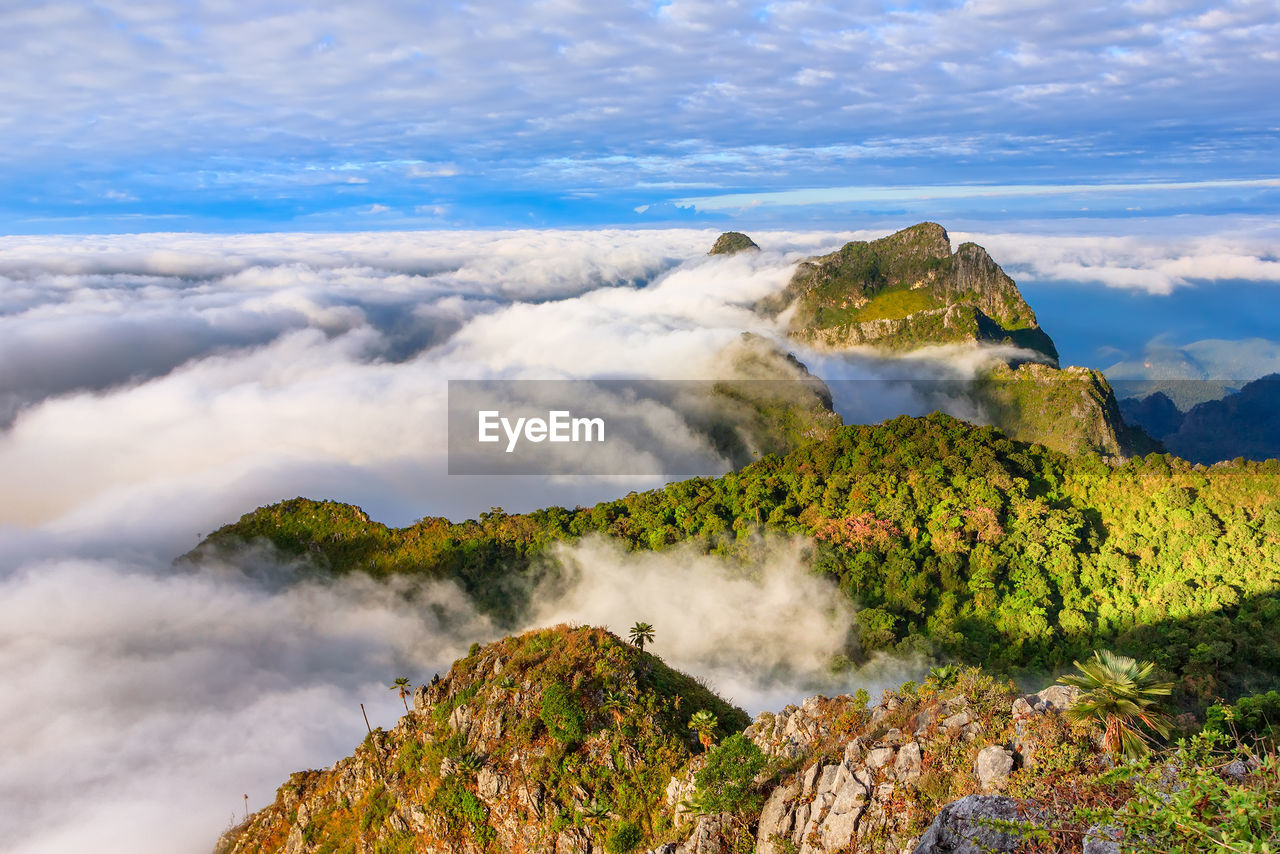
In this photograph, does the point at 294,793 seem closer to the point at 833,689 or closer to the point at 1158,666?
the point at 833,689

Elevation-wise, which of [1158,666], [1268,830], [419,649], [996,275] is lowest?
[419,649]

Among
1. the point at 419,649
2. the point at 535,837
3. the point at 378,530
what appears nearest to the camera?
the point at 535,837

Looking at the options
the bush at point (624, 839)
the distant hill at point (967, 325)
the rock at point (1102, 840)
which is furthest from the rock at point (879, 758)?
the distant hill at point (967, 325)

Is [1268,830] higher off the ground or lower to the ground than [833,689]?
higher

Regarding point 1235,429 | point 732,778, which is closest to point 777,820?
point 732,778

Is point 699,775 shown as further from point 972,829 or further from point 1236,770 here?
point 1236,770

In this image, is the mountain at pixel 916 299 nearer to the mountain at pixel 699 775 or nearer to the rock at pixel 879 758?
the mountain at pixel 699 775

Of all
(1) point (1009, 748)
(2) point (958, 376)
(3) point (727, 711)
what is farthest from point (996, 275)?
(1) point (1009, 748)
